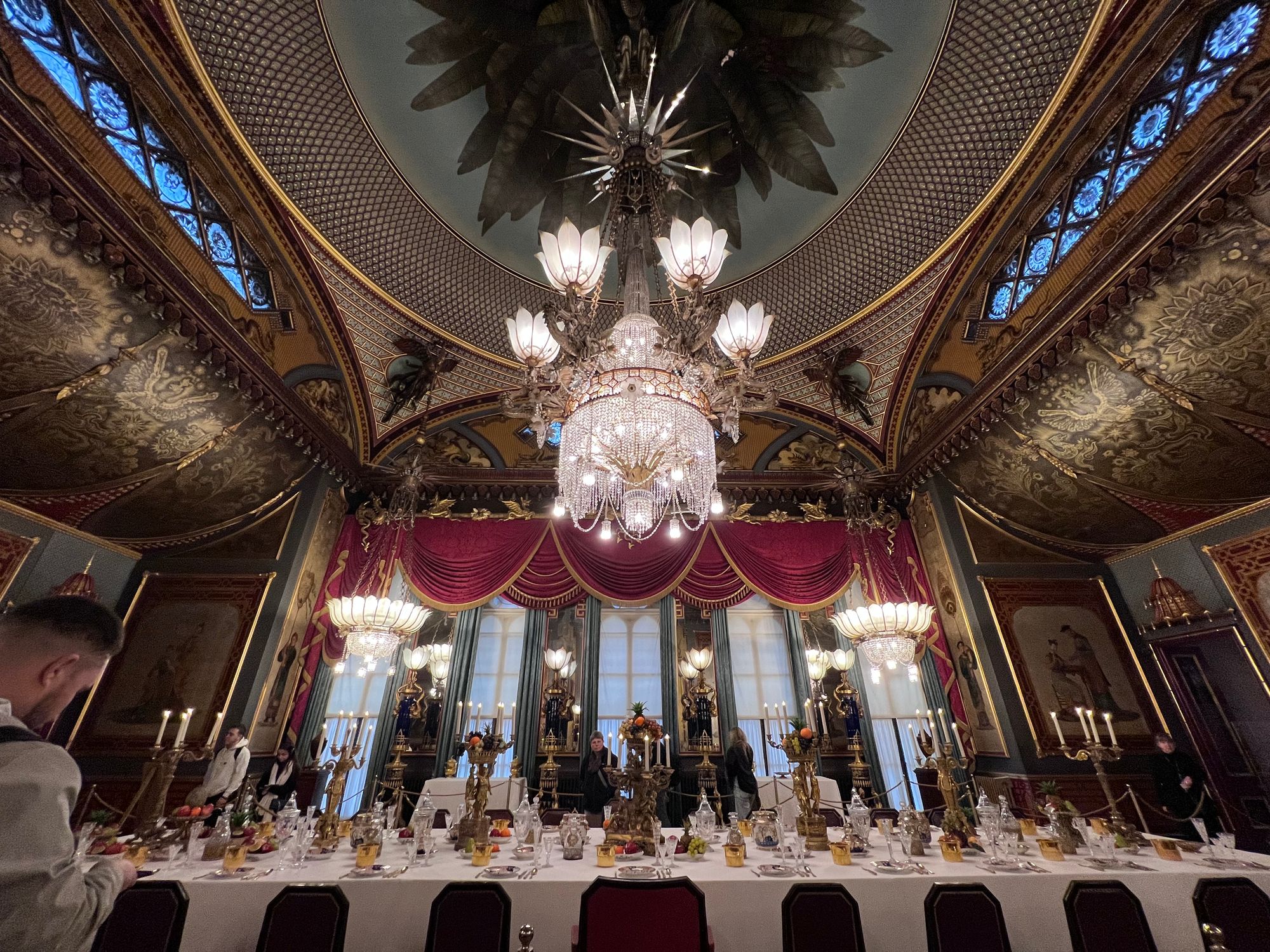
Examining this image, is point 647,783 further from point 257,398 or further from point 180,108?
point 180,108

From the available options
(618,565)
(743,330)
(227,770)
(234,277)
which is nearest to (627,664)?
(618,565)

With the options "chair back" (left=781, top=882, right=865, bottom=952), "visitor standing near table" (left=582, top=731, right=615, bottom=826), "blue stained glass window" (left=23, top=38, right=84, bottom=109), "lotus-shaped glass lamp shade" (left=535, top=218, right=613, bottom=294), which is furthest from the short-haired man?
"visitor standing near table" (left=582, top=731, right=615, bottom=826)

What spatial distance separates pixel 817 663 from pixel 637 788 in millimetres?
5639

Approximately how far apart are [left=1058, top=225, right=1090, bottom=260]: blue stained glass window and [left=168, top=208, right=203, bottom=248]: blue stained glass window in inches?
324

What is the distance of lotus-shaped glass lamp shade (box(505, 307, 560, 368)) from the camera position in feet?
13.4

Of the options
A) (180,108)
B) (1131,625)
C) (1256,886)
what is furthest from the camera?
(1131,625)

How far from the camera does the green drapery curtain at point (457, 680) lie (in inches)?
318

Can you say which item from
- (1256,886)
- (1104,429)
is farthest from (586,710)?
(1104,429)

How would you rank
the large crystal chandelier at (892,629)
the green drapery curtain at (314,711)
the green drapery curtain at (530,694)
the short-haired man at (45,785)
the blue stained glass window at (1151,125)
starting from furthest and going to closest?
the green drapery curtain at (530,694)
the green drapery curtain at (314,711)
the large crystal chandelier at (892,629)
the blue stained glass window at (1151,125)
the short-haired man at (45,785)

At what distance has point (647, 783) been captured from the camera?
12.5 ft

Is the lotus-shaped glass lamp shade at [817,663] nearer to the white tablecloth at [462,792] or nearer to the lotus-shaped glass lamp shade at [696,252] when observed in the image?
the white tablecloth at [462,792]

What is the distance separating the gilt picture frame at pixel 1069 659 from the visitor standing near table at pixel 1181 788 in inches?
21.4

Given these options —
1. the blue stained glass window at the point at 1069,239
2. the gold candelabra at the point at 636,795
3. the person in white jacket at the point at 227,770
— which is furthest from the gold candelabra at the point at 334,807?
the blue stained glass window at the point at 1069,239

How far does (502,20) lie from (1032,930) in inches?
319
